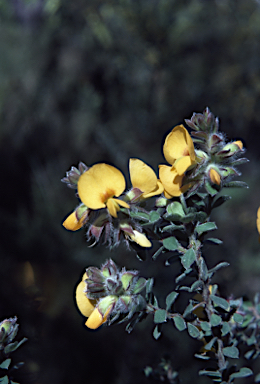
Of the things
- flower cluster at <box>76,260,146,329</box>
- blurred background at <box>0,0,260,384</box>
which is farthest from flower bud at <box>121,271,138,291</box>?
blurred background at <box>0,0,260,384</box>

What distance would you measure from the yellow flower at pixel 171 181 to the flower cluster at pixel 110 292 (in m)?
0.13

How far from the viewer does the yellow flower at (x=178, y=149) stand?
1.51 feet

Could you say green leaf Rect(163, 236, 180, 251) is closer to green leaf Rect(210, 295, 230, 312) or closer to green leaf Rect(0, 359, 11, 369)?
green leaf Rect(210, 295, 230, 312)

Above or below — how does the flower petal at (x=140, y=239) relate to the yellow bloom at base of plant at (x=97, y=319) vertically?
above

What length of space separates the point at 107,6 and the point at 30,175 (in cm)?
115

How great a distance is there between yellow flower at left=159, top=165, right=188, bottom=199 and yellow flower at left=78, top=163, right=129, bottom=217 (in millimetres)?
59

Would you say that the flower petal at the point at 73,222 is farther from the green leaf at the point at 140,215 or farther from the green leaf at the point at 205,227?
the green leaf at the point at 205,227

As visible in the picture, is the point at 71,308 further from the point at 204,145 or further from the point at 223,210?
the point at 204,145

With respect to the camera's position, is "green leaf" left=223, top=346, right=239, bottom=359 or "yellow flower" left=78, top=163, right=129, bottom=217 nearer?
"yellow flower" left=78, top=163, right=129, bottom=217

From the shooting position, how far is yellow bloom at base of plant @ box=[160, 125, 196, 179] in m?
0.46

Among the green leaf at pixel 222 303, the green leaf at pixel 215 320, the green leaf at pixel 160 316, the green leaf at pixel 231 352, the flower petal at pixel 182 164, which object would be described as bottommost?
the green leaf at pixel 231 352

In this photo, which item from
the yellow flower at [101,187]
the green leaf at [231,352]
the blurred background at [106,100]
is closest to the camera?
→ the yellow flower at [101,187]

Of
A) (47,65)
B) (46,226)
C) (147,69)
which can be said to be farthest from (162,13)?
(46,226)

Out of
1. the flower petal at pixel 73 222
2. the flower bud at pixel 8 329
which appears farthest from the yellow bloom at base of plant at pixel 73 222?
the flower bud at pixel 8 329
